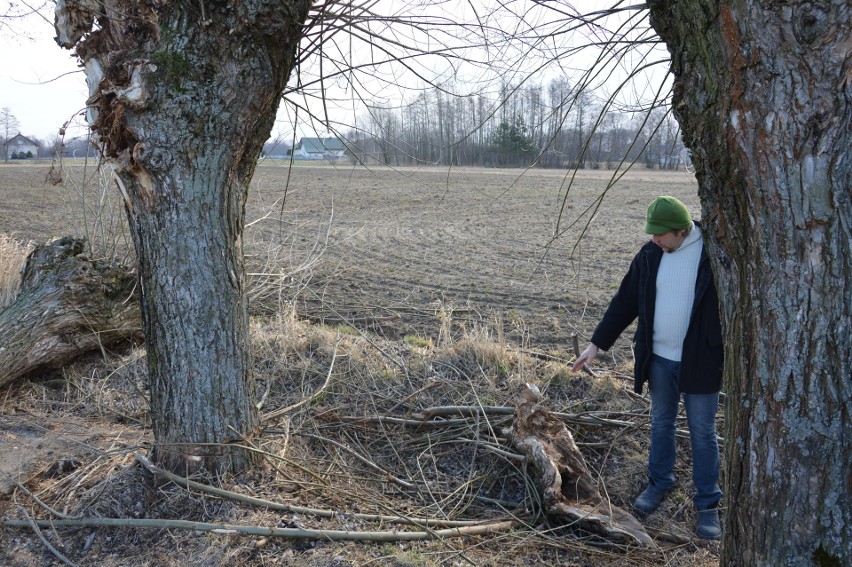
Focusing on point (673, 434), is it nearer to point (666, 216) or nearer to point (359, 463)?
point (666, 216)

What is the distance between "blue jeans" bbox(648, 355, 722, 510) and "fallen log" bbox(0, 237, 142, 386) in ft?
15.4

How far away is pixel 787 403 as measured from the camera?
2.19 meters

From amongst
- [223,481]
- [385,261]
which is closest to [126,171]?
[223,481]

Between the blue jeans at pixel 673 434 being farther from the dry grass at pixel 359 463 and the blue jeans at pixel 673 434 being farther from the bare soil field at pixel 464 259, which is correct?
the bare soil field at pixel 464 259

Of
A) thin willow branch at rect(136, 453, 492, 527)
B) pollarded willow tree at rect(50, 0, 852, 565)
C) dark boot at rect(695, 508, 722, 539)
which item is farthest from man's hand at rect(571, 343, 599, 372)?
pollarded willow tree at rect(50, 0, 852, 565)

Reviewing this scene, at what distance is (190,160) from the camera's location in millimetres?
3383

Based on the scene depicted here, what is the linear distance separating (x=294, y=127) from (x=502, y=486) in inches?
105

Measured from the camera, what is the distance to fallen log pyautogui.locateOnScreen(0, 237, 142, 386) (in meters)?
5.64

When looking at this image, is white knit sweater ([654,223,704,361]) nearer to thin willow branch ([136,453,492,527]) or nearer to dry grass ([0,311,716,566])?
dry grass ([0,311,716,566])

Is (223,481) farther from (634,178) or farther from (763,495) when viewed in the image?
(634,178)

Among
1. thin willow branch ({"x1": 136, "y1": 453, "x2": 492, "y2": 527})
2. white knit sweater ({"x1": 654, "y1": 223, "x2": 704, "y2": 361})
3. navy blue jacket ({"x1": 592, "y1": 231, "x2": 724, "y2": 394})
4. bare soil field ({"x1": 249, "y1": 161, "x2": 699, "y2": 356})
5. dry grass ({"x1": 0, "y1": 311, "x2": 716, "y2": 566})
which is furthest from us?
bare soil field ({"x1": 249, "y1": 161, "x2": 699, "y2": 356})

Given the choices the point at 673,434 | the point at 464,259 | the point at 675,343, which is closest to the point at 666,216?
the point at 675,343

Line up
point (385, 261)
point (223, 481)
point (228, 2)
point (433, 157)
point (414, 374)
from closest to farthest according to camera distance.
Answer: point (228, 2) < point (223, 481) < point (433, 157) < point (414, 374) < point (385, 261)

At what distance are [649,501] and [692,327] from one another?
46.2 inches
